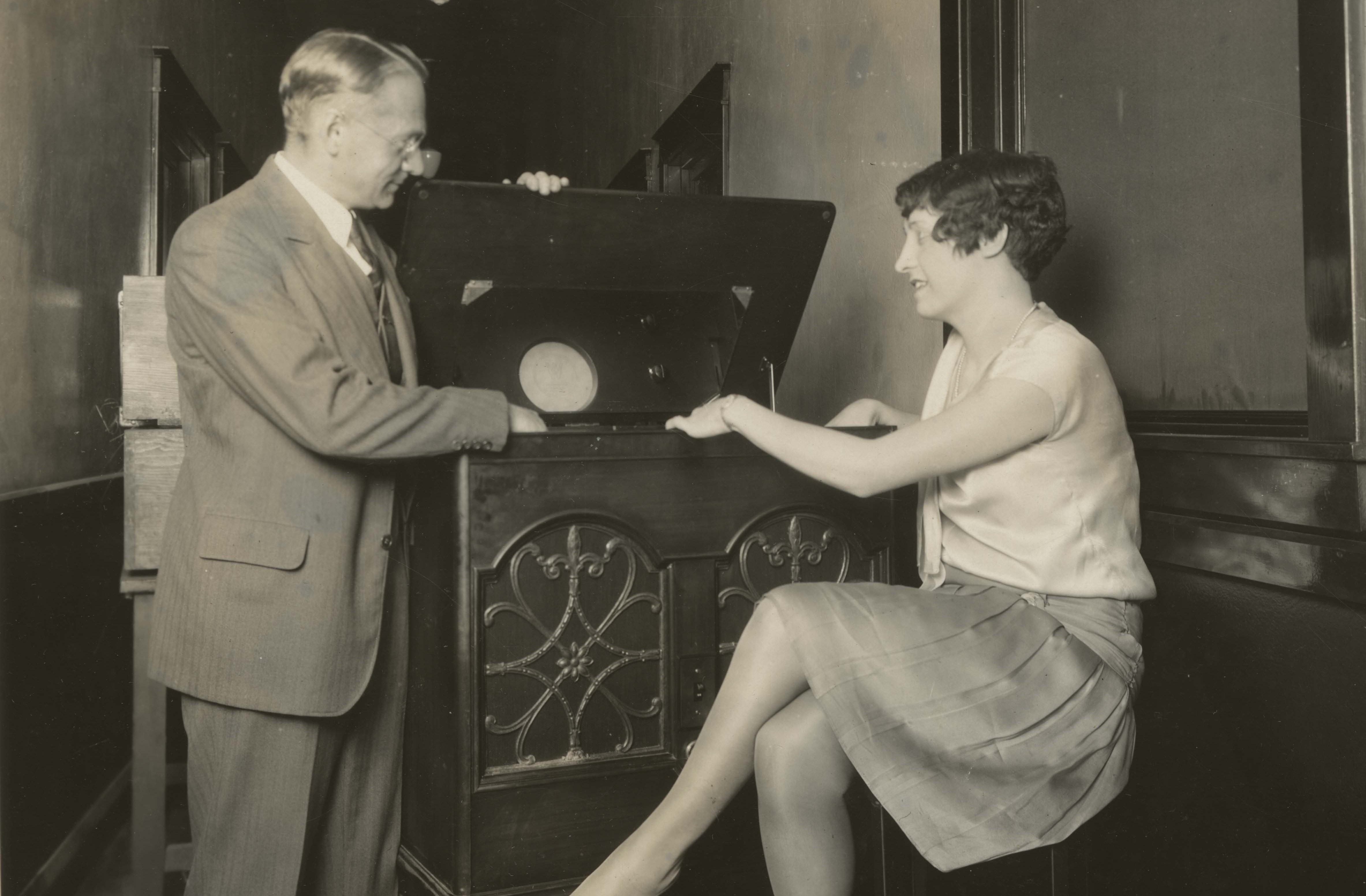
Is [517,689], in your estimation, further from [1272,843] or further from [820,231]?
[1272,843]

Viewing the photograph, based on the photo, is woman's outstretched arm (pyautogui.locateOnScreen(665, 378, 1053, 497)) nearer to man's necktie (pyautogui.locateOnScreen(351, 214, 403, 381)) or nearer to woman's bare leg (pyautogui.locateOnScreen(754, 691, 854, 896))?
woman's bare leg (pyautogui.locateOnScreen(754, 691, 854, 896))

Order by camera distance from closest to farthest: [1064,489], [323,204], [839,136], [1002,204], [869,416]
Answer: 1. [1064,489]
2. [1002,204]
3. [323,204]
4. [869,416]
5. [839,136]

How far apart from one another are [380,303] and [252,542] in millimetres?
459

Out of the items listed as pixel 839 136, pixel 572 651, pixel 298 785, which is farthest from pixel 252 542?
pixel 839 136

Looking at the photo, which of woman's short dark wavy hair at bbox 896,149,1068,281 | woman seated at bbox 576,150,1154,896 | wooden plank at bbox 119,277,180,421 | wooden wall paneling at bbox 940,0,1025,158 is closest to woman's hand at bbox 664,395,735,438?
woman seated at bbox 576,150,1154,896

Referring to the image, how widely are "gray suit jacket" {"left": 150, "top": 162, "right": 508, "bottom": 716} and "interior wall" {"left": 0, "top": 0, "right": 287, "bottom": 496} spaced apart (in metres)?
0.53

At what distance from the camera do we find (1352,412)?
1.38 meters

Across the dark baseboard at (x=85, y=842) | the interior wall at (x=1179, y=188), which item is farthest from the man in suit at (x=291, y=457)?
the interior wall at (x=1179, y=188)

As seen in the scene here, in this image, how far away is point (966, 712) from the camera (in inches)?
53.9

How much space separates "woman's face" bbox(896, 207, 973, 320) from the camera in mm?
1651

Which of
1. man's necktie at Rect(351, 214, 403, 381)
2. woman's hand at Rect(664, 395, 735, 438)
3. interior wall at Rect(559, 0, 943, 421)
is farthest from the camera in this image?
interior wall at Rect(559, 0, 943, 421)

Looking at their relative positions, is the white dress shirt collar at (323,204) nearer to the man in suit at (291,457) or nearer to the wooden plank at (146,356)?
the man in suit at (291,457)

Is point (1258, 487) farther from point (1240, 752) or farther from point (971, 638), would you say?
point (971, 638)

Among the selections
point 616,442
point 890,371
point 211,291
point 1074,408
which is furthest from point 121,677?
point 1074,408
